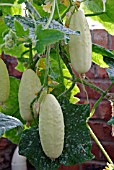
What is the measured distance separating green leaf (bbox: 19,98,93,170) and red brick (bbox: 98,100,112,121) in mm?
699

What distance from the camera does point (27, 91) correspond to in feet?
1.62

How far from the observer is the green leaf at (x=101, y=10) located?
58 centimetres

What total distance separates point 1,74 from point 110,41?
2.47ft

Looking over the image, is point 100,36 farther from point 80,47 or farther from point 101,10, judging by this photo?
point 80,47

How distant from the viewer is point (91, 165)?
4.33ft

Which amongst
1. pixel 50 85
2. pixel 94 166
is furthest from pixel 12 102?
pixel 94 166

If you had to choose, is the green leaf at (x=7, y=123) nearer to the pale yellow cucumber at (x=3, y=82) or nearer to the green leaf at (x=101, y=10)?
the pale yellow cucumber at (x=3, y=82)

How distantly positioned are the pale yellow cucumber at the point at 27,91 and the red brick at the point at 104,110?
74 cm

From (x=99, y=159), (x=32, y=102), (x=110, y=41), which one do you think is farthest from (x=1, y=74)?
(x=99, y=159)

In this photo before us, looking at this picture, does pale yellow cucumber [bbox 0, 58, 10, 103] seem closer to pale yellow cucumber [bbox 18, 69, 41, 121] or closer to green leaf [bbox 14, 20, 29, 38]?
pale yellow cucumber [bbox 18, 69, 41, 121]

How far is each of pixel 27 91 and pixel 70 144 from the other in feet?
0.28

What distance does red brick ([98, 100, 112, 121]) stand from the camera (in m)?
1.23

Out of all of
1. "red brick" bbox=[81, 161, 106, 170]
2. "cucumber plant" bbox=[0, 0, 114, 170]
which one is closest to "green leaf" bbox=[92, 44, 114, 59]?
"cucumber plant" bbox=[0, 0, 114, 170]

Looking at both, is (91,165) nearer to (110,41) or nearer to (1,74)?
(110,41)
